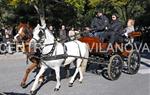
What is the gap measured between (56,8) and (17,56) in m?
13.0

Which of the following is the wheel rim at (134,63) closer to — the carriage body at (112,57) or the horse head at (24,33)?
the carriage body at (112,57)

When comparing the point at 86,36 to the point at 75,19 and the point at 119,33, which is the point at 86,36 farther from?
the point at 75,19

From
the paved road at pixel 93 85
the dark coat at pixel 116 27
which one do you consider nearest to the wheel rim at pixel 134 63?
the paved road at pixel 93 85

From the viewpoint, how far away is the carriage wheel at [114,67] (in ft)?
41.6

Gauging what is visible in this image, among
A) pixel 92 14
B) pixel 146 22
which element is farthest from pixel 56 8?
pixel 146 22

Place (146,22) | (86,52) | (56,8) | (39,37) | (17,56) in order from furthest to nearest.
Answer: (56,8)
(146,22)
(17,56)
(86,52)
(39,37)

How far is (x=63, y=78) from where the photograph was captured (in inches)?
541

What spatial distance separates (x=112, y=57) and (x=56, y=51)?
186 centimetres

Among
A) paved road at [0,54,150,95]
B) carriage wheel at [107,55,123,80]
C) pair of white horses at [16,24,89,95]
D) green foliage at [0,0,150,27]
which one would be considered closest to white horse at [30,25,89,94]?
pair of white horses at [16,24,89,95]

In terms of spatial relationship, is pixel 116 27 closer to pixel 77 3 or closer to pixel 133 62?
pixel 133 62

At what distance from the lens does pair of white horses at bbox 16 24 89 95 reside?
11.5m

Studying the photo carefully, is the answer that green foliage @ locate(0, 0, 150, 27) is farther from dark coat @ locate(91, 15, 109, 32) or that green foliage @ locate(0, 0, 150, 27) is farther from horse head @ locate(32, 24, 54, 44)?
horse head @ locate(32, 24, 54, 44)

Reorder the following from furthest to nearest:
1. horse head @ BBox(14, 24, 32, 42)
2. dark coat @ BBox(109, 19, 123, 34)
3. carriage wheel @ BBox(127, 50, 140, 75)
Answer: carriage wheel @ BBox(127, 50, 140, 75), dark coat @ BBox(109, 19, 123, 34), horse head @ BBox(14, 24, 32, 42)

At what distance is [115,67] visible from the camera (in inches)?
509
